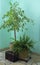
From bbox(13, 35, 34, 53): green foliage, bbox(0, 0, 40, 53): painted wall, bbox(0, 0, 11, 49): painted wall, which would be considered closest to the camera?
bbox(13, 35, 34, 53): green foliage

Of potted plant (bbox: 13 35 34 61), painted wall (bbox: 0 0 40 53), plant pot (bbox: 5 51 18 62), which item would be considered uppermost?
painted wall (bbox: 0 0 40 53)

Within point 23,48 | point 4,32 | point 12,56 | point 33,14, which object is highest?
point 33,14

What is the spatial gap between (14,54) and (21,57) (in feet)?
0.51

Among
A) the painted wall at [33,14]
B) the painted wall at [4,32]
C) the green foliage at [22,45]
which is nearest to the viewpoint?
the green foliage at [22,45]

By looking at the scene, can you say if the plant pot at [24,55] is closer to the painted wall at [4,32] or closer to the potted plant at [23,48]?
the potted plant at [23,48]

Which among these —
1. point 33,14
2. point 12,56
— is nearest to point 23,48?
point 12,56

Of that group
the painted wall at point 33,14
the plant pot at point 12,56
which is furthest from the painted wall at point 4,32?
the plant pot at point 12,56

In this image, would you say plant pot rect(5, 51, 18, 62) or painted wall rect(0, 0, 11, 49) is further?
painted wall rect(0, 0, 11, 49)

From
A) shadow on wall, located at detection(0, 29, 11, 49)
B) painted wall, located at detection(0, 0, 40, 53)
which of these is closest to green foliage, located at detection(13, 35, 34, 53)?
painted wall, located at detection(0, 0, 40, 53)

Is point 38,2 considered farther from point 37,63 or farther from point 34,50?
point 37,63

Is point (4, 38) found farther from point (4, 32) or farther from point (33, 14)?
point (33, 14)

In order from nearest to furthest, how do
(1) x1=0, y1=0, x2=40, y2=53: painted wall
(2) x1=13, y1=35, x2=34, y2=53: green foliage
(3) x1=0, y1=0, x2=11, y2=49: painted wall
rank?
1. (2) x1=13, y1=35, x2=34, y2=53: green foliage
2. (1) x1=0, y1=0, x2=40, y2=53: painted wall
3. (3) x1=0, y1=0, x2=11, y2=49: painted wall

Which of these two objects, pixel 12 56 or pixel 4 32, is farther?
pixel 4 32

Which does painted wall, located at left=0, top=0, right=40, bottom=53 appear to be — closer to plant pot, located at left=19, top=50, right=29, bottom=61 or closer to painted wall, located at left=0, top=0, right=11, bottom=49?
painted wall, located at left=0, top=0, right=11, bottom=49
